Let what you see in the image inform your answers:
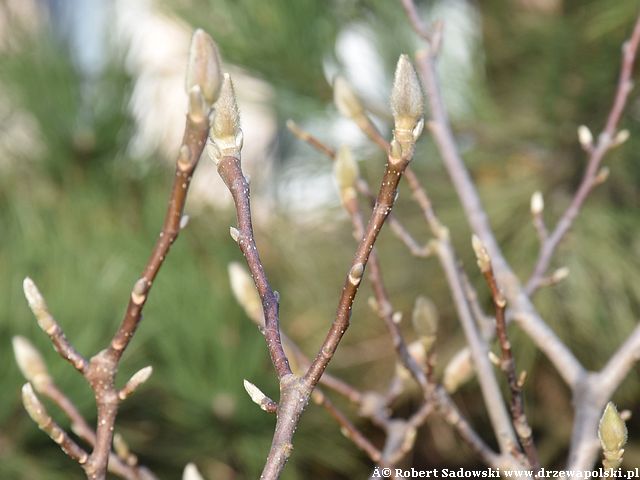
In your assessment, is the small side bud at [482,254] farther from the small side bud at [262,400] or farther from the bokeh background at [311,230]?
the bokeh background at [311,230]

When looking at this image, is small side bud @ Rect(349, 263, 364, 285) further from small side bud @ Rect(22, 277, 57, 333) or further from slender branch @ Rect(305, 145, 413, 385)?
small side bud @ Rect(22, 277, 57, 333)

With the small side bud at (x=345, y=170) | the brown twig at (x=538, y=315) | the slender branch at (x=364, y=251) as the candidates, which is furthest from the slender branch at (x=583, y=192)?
the slender branch at (x=364, y=251)

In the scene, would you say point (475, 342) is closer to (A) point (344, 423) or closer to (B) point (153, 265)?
(A) point (344, 423)

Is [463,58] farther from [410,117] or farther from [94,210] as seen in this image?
[410,117]

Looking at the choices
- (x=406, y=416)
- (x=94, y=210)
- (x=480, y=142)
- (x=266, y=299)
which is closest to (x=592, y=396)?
(x=266, y=299)

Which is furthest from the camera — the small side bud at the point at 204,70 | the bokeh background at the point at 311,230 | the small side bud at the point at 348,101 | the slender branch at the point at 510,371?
the bokeh background at the point at 311,230

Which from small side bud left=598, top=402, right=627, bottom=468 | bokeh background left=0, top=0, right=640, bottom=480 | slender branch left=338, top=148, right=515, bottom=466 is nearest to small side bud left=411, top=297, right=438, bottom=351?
slender branch left=338, top=148, right=515, bottom=466
